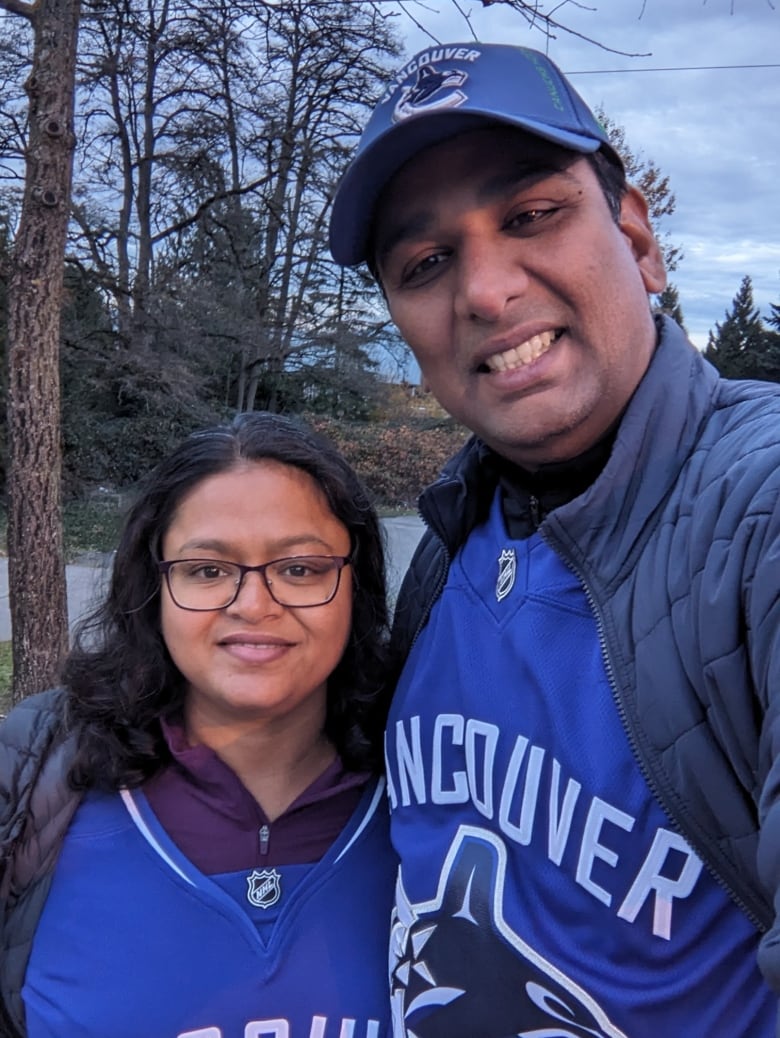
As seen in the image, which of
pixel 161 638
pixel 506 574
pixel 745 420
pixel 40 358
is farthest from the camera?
pixel 40 358

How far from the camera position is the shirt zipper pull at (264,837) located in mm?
1670

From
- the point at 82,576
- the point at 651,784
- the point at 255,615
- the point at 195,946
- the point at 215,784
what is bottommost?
the point at 82,576

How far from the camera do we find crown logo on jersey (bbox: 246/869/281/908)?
160 centimetres

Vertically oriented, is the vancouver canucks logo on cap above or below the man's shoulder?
above

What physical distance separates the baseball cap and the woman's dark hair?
0.59 m

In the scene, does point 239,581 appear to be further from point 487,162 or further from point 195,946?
point 487,162

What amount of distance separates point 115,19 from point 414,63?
6067 millimetres

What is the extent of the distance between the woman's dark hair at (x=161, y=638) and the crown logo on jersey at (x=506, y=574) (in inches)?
18.8

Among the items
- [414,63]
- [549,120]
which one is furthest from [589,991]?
[414,63]

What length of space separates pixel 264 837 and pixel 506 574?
735mm

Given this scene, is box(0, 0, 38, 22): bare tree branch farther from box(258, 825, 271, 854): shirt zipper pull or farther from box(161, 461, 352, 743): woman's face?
box(258, 825, 271, 854): shirt zipper pull

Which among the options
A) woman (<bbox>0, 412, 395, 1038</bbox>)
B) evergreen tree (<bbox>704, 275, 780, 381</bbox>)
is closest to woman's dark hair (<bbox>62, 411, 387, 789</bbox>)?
woman (<bbox>0, 412, 395, 1038</bbox>)

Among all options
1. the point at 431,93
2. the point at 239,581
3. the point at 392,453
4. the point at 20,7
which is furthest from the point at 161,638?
the point at 392,453

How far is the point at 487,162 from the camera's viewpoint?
141 centimetres
